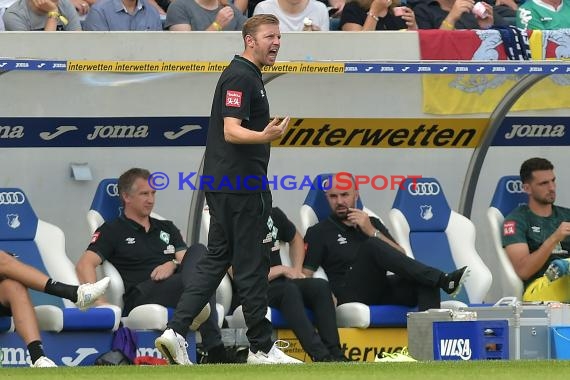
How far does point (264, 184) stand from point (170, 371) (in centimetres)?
145

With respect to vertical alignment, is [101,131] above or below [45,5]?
below

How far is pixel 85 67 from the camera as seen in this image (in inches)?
438

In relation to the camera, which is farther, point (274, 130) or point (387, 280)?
point (387, 280)

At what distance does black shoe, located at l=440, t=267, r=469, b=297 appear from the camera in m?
11.0

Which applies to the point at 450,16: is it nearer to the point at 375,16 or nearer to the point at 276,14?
the point at 375,16

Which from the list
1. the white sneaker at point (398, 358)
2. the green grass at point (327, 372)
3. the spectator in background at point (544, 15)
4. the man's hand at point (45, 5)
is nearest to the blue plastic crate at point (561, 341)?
the white sneaker at point (398, 358)

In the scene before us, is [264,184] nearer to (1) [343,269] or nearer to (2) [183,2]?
(1) [343,269]

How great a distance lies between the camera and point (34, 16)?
1212cm

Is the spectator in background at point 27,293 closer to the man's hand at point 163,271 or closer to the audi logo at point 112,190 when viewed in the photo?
the man's hand at point 163,271

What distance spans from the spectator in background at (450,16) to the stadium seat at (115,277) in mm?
2992

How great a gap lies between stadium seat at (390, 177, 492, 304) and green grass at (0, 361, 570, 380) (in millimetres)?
3345

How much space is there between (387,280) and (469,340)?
1693mm

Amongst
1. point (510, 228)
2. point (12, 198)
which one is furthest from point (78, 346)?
point (510, 228)

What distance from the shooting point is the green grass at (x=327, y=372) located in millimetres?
8008
